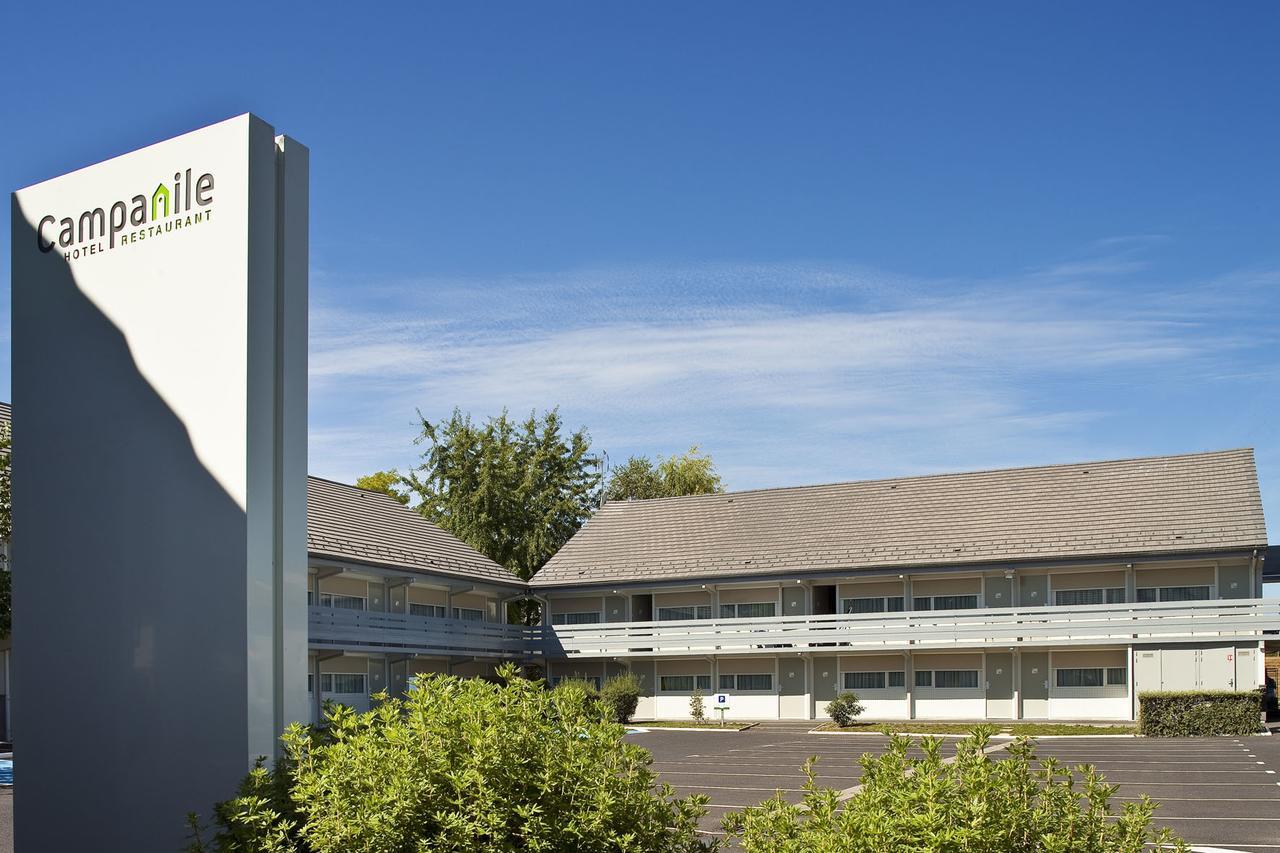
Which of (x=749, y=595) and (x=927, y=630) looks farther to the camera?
(x=749, y=595)

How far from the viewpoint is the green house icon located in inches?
324

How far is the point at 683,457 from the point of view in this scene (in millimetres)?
79375

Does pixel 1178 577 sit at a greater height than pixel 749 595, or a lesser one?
greater

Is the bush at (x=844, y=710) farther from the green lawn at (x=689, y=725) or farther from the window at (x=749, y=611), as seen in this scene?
the window at (x=749, y=611)

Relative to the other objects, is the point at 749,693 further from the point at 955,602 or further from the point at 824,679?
the point at 955,602

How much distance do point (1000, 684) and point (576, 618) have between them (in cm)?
1595

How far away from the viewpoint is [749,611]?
46438 mm

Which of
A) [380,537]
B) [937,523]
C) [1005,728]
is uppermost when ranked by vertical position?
[937,523]

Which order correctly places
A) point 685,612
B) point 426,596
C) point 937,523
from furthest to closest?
point 685,612
point 426,596
point 937,523

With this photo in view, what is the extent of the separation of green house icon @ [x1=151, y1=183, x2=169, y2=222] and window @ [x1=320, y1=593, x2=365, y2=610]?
103 ft

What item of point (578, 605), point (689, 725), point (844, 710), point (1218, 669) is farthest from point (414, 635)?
point (1218, 669)

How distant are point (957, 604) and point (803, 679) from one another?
5.96 meters

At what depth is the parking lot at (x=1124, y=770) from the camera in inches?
695

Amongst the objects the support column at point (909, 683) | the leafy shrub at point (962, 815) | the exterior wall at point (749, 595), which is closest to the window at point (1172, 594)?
the support column at point (909, 683)
